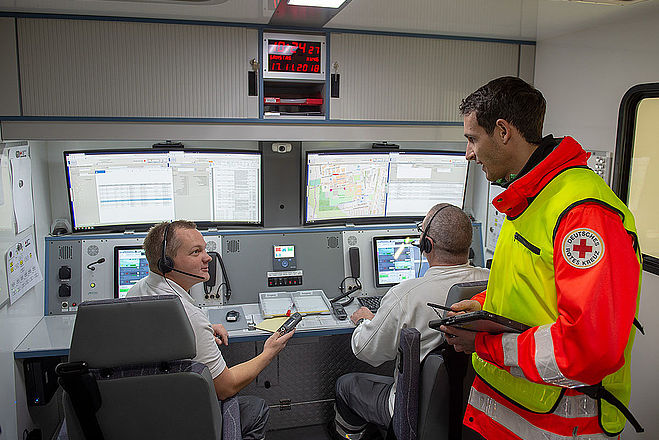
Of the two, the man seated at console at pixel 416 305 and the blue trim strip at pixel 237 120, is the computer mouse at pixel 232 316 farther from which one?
the blue trim strip at pixel 237 120

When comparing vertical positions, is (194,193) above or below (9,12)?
below

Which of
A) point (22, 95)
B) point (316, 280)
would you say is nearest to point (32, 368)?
point (22, 95)

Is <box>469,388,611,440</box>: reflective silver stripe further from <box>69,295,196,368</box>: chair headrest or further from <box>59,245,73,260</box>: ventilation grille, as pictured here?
<box>59,245,73,260</box>: ventilation grille

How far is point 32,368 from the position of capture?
2570 millimetres

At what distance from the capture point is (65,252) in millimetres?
2922

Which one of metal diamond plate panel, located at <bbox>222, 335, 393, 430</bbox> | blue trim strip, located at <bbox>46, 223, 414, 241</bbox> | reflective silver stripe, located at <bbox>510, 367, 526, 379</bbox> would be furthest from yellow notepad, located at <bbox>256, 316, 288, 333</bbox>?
reflective silver stripe, located at <bbox>510, 367, 526, 379</bbox>

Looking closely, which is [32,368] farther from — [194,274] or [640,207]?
[640,207]

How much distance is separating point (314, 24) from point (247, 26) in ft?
1.10

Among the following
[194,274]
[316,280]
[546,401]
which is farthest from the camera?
[316,280]

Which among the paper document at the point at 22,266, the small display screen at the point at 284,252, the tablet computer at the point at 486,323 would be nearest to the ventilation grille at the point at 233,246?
the small display screen at the point at 284,252

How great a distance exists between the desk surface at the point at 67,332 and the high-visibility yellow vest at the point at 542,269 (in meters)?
1.24

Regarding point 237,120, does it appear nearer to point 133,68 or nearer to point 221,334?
point 133,68

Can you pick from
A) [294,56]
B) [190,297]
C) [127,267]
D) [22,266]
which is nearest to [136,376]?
[190,297]

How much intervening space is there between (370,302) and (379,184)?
736 mm
